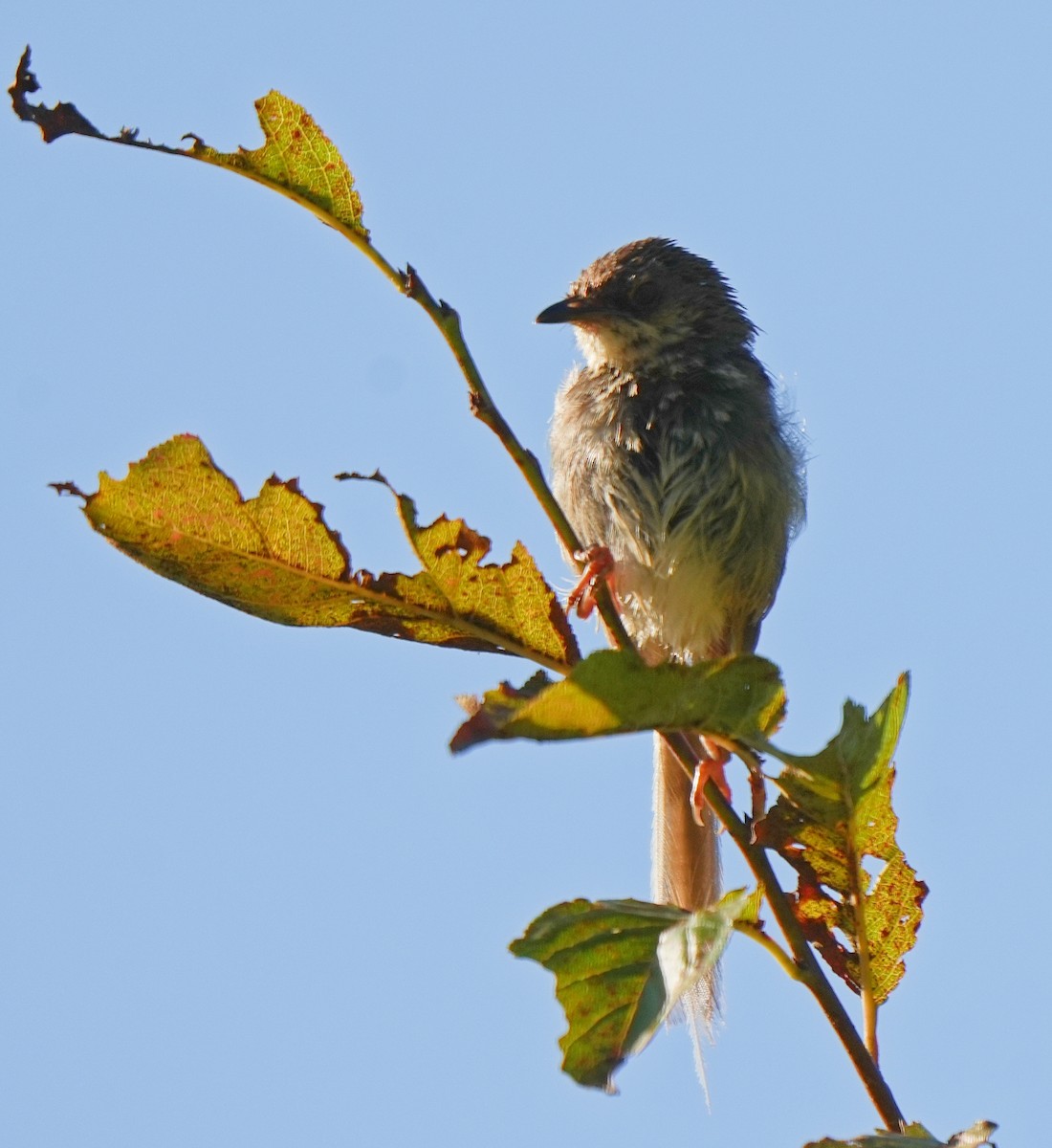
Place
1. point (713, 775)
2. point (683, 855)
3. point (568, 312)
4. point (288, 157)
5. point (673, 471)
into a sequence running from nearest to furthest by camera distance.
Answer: point (288, 157), point (713, 775), point (683, 855), point (673, 471), point (568, 312)

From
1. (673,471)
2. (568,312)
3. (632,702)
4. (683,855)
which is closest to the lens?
(632,702)

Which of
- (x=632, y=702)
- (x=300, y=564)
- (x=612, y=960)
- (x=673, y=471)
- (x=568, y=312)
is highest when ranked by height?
(x=568, y=312)

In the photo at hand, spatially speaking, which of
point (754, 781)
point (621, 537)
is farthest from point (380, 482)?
point (621, 537)

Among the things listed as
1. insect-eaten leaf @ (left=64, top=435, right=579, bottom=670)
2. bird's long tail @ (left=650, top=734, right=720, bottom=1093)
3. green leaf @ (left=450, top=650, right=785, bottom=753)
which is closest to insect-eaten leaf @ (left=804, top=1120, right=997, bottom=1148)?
green leaf @ (left=450, top=650, right=785, bottom=753)

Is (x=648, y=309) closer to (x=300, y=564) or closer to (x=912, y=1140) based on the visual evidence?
(x=300, y=564)

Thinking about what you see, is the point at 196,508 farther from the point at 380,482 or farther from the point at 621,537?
the point at 621,537

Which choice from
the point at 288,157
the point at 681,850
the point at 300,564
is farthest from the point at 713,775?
the point at 288,157

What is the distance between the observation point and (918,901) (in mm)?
2068

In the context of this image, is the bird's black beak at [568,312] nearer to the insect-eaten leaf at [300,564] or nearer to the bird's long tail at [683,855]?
the bird's long tail at [683,855]

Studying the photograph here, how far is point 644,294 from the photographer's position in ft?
19.4

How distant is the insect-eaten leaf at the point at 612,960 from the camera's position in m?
1.60

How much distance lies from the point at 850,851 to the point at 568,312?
13.1ft

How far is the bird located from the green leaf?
11.0ft

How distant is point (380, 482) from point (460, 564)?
168 millimetres
